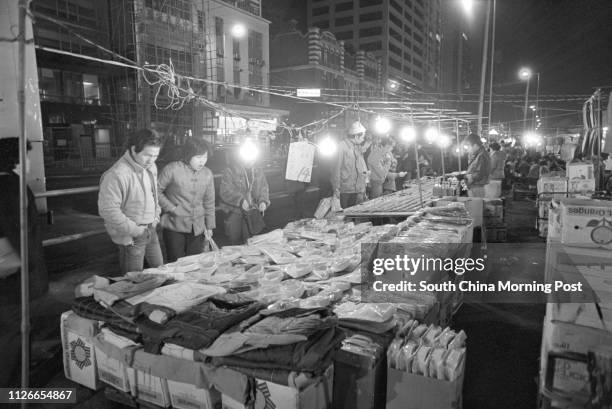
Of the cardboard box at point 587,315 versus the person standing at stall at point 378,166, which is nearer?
the cardboard box at point 587,315

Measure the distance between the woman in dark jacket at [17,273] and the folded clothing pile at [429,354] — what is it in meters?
2.92

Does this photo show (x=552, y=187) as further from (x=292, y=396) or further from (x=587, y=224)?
(x=292, y=396)

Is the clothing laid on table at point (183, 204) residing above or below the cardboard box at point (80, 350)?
above

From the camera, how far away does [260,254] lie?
4.87m

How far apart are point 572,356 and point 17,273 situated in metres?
4.13

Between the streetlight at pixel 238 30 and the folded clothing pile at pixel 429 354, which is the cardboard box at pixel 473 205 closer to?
the folded clothing pile at pixel 429 354

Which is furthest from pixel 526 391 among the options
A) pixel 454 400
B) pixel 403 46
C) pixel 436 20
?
pixel 436 20

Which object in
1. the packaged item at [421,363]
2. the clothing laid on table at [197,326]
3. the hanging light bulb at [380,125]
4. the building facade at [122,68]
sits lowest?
the packaged item at [421,363]

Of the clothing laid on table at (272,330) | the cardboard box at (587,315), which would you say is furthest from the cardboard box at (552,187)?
the clothing laid on table at (272,330)

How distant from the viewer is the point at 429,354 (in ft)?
9.20

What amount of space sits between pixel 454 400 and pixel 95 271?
6126 millimetres

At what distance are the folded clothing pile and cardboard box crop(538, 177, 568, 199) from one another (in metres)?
8.11

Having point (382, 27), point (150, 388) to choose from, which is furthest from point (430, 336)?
point (382, 27)

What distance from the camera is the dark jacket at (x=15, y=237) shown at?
312 cm
